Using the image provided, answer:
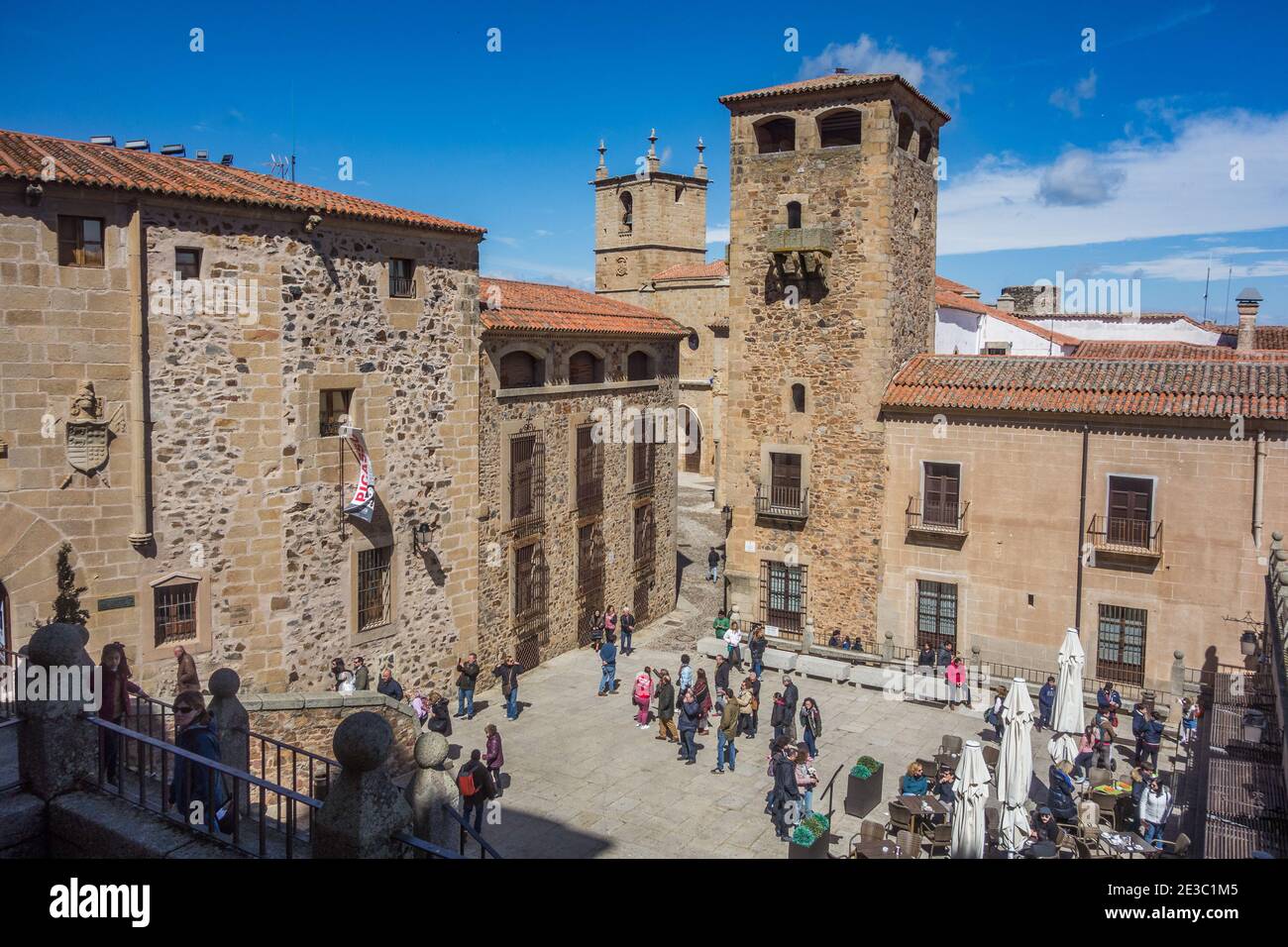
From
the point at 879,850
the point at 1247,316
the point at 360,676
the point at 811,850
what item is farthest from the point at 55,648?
the point at 1247,316

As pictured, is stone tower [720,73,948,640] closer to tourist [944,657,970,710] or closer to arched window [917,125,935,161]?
arched window [917,125,935,161]

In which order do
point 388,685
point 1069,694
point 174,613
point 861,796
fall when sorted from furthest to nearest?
point 388,685, point 1069,694, point 174,613, point 861,796

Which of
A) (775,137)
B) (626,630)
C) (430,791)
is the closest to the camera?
(430,791)

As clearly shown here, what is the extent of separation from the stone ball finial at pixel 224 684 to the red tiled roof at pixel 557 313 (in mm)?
13108

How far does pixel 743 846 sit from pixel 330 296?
1260 cm

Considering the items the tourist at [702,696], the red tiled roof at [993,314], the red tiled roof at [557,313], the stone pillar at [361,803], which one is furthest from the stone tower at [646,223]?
the stone pillar at [361,803]

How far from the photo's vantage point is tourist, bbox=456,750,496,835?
15008 millimetres

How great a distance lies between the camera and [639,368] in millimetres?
28812

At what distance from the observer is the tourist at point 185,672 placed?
612 inches

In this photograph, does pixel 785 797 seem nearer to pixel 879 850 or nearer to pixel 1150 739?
pixel 879 850

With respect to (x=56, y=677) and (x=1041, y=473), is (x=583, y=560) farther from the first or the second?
(x=56, y=677)

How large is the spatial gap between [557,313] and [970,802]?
16.4 m

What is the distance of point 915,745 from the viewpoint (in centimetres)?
2000

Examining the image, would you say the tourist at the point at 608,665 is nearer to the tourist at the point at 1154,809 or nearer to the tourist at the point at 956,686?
the tourist at the point at 956,686
